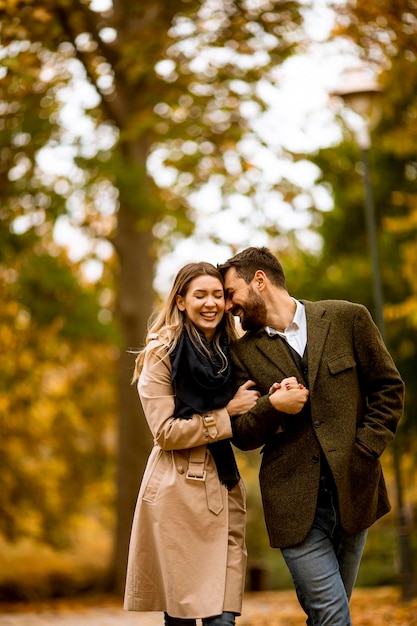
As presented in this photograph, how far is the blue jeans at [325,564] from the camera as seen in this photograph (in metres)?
4.11

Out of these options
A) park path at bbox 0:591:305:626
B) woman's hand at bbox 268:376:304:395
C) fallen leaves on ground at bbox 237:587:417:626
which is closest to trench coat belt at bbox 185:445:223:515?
woman's hand at bbox 268:376:304:395

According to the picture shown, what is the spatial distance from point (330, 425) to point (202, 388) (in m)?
0.63

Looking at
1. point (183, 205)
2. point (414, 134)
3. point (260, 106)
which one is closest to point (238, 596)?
point (414, 134)

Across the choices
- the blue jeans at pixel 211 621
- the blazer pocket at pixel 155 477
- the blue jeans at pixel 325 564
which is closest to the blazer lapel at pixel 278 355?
the blue jeans at pixel 325 564

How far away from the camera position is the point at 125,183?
39.5ft

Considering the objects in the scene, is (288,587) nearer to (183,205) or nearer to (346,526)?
(183,205)

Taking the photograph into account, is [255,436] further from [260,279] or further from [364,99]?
[364,99]

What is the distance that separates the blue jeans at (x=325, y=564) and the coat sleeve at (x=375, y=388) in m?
0.33

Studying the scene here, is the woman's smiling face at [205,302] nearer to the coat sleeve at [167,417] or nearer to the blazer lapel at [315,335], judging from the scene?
the coat sleeve at [167,417]

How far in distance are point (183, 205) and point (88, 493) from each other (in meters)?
7.08

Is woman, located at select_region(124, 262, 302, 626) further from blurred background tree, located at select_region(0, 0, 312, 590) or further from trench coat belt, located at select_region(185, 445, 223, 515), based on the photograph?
blurred background tree, located at select_region(0, 0, 312, 590)

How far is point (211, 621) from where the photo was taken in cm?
440

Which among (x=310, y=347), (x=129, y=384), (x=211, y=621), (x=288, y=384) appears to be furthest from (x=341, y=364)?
(x=129, y=384)

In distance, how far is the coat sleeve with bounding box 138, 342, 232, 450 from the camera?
Answer: 14.3 feet
